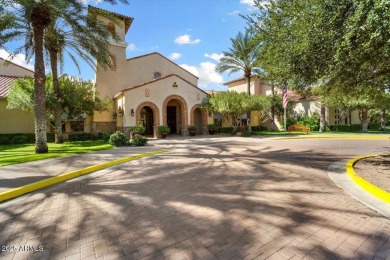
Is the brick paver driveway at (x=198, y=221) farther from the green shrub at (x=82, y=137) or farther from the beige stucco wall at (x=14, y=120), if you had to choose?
the beige stucco wall at (x=14, y=120)

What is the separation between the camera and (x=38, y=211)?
478 cm

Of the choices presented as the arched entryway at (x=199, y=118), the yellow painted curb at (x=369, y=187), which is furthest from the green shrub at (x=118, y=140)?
the yellow painted curb at (x=369, y=187)

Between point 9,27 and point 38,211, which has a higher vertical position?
point 9,27

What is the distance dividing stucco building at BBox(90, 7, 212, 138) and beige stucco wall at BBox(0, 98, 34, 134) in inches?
201

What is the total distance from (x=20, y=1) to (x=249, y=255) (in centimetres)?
1446

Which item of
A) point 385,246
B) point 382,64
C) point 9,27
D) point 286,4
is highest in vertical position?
point 9,27

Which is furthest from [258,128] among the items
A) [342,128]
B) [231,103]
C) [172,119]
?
[172,119]

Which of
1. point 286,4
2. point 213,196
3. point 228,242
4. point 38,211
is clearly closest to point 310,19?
point 286,4

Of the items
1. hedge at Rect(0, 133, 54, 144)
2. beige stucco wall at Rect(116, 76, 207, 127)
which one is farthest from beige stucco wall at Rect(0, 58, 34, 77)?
beige stucco wall at Rect(116, 76, 207, 127)

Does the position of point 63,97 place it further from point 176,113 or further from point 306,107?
point 306,107

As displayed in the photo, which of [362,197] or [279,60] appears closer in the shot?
[362,197]

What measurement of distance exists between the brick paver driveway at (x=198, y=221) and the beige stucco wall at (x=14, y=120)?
744 inches

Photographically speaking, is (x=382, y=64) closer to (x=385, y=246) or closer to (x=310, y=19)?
(x=310, y=19)

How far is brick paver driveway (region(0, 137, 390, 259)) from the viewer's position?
3170 mm
